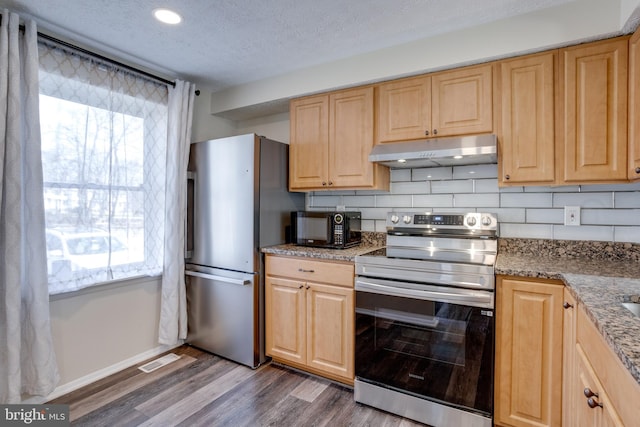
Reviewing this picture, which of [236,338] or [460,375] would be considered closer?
[460,375]

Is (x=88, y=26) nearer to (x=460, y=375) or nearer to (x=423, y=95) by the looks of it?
(x=423, y=95)

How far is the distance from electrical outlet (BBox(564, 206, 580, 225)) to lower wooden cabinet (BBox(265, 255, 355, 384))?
1.34 meters

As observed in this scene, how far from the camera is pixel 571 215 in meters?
2.02

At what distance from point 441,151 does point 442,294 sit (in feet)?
2.72

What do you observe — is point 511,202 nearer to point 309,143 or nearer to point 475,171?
point 475,171

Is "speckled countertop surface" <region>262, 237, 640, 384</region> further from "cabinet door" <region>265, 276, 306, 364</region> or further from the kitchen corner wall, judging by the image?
"cabinet door" <region>265, 276, 306, 364</region>

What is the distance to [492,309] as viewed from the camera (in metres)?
1.67

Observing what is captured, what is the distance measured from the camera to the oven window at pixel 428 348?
5.60ft

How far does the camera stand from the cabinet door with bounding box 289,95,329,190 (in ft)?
8.33

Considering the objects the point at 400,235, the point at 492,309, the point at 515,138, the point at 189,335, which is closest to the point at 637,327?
the point at 492,309

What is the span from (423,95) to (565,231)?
1.22 meters

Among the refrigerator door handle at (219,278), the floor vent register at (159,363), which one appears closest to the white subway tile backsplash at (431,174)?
the refrigerator door handle at (219,278)

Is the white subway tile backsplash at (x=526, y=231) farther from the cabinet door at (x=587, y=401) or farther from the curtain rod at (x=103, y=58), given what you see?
the curtain rod at (x=103, y=58)

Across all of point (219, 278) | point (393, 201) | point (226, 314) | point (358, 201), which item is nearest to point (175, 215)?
point (219, 278)
